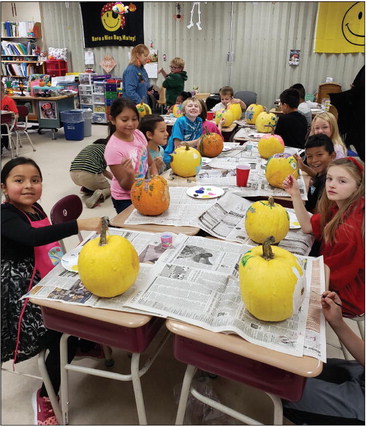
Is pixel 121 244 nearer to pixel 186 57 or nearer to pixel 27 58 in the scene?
pixel 186 57

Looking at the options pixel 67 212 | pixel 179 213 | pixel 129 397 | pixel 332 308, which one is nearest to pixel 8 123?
pixel 67 212

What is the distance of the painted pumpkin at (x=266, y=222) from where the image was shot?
1662mm

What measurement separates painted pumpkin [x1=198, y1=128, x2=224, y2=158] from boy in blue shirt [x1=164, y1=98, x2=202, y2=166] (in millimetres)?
111

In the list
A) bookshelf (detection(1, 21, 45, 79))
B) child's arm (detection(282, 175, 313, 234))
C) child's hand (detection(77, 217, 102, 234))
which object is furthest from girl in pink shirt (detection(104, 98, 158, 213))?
bookshelf (detection(1, 21, 45, 79))

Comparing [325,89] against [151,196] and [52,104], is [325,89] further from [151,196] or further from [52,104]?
[151,196]

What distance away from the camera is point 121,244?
4.21 feet

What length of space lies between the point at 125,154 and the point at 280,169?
1046 mm

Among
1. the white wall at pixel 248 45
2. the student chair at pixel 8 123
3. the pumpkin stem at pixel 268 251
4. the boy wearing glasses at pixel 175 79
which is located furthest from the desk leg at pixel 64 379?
the white wall at pixel 248 45

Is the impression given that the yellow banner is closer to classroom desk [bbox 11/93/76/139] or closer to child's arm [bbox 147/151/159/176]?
classroom desk [bbox 11/93/76/139]

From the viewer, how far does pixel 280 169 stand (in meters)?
2.39

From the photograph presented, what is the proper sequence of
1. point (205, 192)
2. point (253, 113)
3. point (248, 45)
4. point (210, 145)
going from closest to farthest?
point (205, 192)
point (210, 145)
point (253, 113)
point (248, 45)

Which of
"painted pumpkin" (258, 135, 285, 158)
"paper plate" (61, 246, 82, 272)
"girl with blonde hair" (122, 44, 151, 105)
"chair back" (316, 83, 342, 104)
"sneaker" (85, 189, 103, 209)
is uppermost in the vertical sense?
"girl with blonde hair" (122, 44, 151, 105)

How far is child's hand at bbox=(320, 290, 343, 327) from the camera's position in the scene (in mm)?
1154

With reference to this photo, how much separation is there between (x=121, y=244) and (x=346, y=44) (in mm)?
7310
